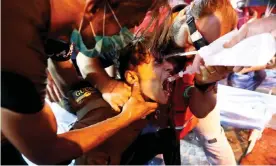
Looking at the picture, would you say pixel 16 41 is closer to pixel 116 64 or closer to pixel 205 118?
pixel 116 64

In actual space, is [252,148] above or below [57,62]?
below

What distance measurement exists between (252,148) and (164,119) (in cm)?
25

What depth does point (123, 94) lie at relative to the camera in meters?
0.90

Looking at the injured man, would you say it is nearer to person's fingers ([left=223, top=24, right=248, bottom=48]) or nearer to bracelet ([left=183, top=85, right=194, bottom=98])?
bracelet ([left=183, top=85, right=194, bottom=98])

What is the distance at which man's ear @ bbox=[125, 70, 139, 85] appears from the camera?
899 mm

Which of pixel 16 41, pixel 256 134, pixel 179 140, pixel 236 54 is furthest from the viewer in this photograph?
pixel 179 140

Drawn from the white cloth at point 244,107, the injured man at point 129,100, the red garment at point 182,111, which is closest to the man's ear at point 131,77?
the injured man at point 129,100

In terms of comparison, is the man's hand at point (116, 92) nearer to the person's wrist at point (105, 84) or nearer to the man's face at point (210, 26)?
the person's wrist at point (105, 84)

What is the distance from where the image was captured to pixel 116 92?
0.90 m

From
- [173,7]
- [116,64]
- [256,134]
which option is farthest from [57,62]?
[256,134]

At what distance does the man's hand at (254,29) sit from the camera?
763 mm

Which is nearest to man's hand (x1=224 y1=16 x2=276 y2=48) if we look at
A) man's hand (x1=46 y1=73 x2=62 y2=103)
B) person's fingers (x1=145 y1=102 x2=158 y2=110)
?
person's fingers (x1=145 y1=102 x2=158 y2=110)

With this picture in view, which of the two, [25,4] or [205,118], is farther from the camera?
[205,118]

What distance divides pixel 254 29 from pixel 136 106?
0.35 m
